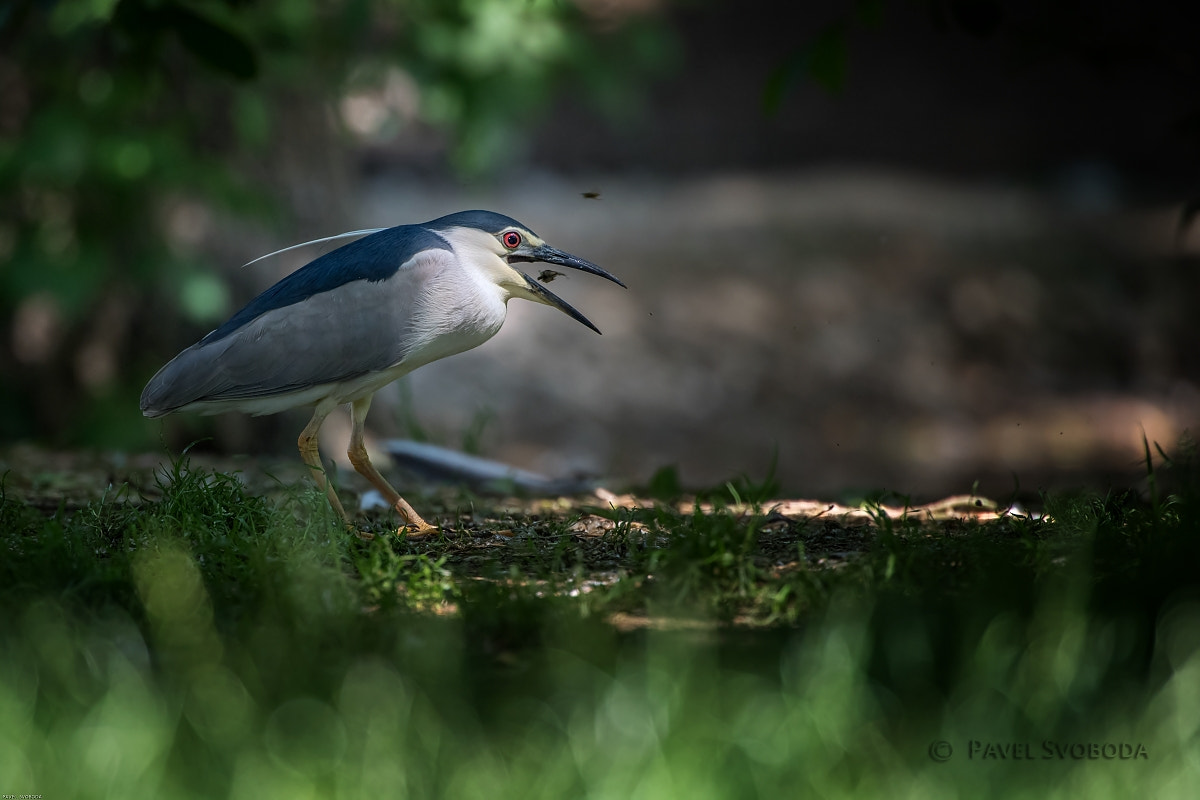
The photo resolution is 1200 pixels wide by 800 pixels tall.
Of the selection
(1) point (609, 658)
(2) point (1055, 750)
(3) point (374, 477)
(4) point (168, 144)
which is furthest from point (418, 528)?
(4) point (168, 144)

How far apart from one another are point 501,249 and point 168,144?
2.94 m

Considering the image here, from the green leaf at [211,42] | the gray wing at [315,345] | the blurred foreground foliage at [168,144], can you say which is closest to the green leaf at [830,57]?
the gray wing at [315,345]

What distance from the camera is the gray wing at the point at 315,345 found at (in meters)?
4.42

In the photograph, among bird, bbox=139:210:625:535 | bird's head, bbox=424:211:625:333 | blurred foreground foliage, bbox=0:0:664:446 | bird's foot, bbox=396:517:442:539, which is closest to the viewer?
bird's foot, bbox=396:517:442:539

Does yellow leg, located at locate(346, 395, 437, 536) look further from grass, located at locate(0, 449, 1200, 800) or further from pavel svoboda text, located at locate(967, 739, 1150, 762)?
pavel svoboda text, located at locate(967, 739, 1150, 762)

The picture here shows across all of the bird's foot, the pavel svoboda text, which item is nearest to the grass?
the pavel svoboda text

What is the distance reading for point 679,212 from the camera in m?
14.9

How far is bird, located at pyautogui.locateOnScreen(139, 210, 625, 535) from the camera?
174 inches

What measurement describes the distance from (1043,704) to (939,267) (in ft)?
33.6

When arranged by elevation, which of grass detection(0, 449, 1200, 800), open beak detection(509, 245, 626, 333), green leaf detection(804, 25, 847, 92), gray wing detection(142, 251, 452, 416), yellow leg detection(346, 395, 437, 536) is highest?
green leaf detection(804, 25, 847, 92)

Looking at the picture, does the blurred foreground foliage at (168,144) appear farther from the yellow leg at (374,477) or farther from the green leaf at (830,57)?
the green leaf at (830,57)

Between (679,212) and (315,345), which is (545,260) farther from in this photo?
(679,212)

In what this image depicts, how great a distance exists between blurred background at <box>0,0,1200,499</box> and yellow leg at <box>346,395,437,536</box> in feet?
4.32

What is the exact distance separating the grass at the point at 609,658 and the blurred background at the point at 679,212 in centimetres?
163
